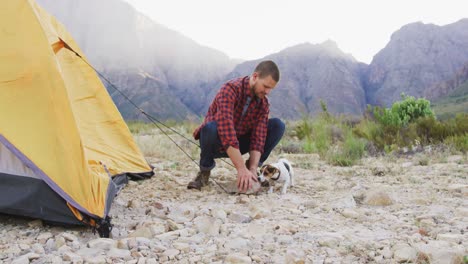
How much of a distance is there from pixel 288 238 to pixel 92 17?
68.6 metres

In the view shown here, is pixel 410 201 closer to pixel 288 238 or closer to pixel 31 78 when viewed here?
pixel 288 238

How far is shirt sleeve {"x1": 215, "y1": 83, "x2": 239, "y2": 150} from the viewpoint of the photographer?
3.47 m

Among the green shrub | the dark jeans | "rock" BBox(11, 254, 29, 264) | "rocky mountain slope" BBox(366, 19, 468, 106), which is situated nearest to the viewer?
"rock" BBox(11, 254, 29, 264)

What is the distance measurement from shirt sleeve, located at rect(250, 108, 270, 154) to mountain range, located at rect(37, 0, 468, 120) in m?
45.6

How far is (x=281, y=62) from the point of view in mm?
65438

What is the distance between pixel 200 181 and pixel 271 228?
1.49 meters

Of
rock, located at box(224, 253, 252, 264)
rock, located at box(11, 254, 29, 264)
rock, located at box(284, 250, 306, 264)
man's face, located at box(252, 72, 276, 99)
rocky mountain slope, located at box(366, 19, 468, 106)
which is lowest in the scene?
rock, located at box(11, 254, 29, 264)

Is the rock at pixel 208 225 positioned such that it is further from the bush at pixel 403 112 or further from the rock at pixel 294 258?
the bush at pixel 403 112

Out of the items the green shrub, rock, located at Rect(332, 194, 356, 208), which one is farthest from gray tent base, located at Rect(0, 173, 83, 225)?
the green shrub

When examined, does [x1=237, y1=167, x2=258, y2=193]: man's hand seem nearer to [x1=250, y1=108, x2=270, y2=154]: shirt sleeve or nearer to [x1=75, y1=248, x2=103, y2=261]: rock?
[x1=250, y1=108, x2=270, y2=154]: shirt sleeve

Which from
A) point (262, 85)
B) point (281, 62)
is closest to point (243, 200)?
point (262, 85)

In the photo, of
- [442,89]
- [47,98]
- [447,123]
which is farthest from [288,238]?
[442,89]

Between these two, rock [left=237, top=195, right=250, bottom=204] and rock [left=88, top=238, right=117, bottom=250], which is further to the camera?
rock [left=237, top=195, right=250, bottom=204]

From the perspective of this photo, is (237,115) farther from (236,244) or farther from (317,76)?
(317,76)
